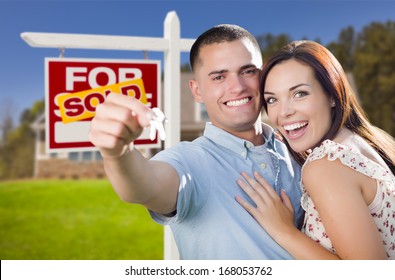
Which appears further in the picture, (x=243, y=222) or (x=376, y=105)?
(x=376, y=105)

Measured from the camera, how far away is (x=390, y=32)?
59.2ft

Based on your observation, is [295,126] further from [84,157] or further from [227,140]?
[84,157]

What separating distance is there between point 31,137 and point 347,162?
19.1 m

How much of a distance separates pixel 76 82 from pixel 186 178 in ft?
4.91

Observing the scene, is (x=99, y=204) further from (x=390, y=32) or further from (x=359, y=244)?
(x=359, y=244)

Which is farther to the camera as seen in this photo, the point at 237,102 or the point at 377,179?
the point at 237,102

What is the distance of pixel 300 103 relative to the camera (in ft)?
6.39

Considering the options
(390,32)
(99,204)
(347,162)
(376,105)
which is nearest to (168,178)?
(347,162)

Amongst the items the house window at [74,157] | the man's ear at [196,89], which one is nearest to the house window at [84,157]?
the house window at [74,157]

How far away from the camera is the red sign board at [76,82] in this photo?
3.03 meters

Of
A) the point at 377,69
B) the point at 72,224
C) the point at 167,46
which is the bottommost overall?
the point at 72,224

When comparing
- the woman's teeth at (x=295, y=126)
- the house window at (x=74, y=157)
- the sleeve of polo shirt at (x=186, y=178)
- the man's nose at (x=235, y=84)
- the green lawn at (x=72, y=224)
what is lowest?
the green lawn at (x=72, y=224)

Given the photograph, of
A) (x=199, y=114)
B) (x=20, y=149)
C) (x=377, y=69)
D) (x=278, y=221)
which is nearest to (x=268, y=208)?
(x=278, y=221)

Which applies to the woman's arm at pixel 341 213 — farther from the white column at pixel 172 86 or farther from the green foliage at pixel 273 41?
the green foliage at pixel 273 41
